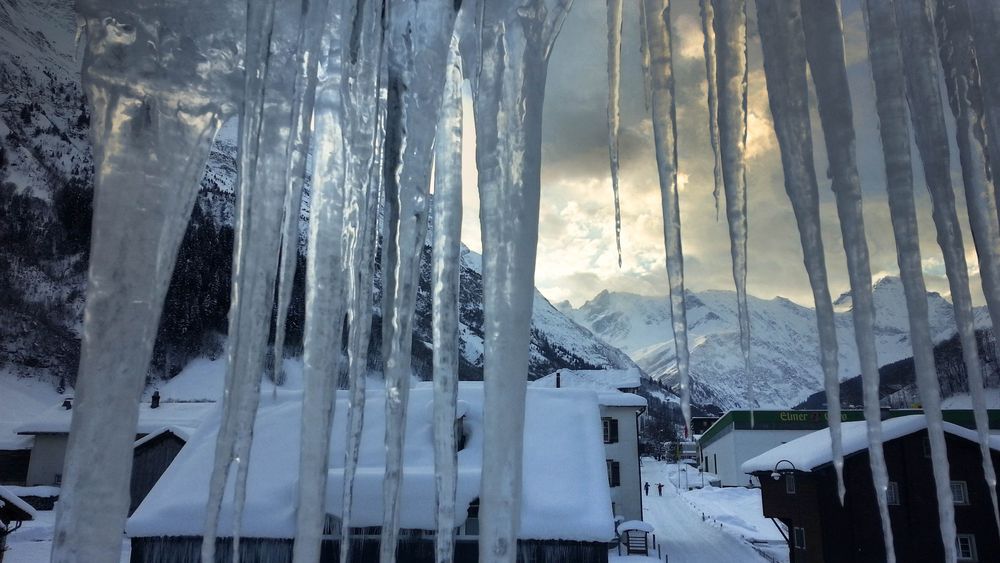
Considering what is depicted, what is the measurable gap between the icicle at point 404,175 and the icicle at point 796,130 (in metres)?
1.23

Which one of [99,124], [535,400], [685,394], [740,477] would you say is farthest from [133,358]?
[740,477]

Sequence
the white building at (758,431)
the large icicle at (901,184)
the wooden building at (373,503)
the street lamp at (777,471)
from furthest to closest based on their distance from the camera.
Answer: the white building at (758,431) < the street lamp at (777,471) < the wooden building at (373,503) < the large icicle at (901,184)

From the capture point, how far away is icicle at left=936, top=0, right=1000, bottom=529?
6.68ft

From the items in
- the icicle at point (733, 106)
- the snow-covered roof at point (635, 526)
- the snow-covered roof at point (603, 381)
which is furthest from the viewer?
the snow-covered roof at point (603, 381)

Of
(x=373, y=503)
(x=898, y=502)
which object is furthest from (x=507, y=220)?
(x=898, y=502)

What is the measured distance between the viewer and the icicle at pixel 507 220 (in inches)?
79.3

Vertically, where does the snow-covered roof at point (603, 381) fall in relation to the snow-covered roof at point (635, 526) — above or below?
above

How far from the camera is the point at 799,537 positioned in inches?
612

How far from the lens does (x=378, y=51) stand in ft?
7.89

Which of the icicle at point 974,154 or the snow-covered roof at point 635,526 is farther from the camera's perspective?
the snow-covered roof at point 635,526

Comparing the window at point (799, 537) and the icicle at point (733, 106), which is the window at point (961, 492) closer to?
the window at point (799, 537)

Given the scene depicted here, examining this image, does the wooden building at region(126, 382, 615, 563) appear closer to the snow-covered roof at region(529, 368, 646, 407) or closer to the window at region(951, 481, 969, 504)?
the window at region(951, 481, 969, 504)

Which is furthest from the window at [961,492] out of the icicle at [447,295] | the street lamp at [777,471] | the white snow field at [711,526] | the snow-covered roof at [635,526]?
the icicle at [447,295]

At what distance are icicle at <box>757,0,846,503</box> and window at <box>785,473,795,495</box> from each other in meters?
15.6
